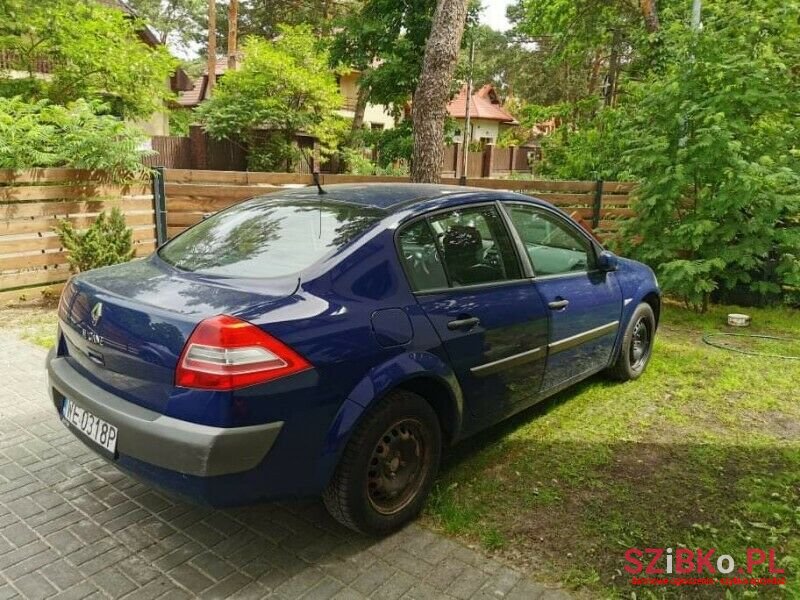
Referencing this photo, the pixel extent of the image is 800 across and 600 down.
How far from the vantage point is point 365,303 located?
2660 millimetres

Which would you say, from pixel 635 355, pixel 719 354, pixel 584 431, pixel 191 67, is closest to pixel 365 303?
pixel 584 431

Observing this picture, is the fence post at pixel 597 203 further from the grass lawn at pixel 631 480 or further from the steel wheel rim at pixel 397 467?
the steel wheel rim at pixel 397 467

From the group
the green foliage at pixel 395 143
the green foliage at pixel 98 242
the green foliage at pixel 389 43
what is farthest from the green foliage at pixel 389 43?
the green foliage at pixel 98 242

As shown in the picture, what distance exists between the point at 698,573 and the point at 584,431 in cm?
144

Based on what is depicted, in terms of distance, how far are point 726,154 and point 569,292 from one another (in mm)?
4152

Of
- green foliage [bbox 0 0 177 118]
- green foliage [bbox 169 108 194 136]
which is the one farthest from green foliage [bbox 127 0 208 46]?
green foliage [bbox 0 0 177 118]

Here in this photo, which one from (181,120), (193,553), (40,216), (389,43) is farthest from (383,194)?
(181,120)

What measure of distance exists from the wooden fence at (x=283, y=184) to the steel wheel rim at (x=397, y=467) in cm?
623

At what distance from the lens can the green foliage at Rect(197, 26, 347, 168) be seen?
60.0ft

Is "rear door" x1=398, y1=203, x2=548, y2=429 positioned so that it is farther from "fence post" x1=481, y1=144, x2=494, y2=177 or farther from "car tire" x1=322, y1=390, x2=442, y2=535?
"fence post" x1=481, y1=144, x2=494, y2=177

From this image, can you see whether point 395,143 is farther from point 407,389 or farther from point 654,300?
point 407,389

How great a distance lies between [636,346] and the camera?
16.7 feet

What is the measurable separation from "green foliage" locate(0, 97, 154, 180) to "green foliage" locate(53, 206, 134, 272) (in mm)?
619

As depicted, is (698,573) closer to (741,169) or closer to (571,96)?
(741,169)
